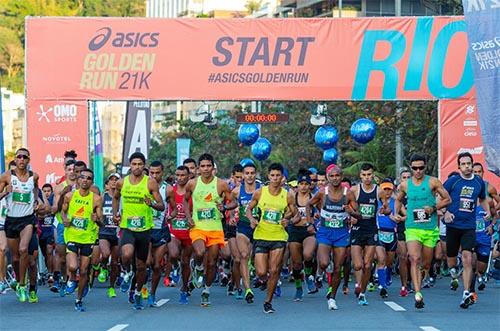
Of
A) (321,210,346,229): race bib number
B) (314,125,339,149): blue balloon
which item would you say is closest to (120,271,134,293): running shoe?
(321,210,346,229): race bib number

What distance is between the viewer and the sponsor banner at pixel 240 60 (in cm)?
2589

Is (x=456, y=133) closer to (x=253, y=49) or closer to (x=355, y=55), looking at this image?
(x=355, y=55)

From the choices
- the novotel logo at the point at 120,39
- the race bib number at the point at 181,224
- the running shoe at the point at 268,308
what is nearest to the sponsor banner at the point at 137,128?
the novotel logo at the point at 120,39

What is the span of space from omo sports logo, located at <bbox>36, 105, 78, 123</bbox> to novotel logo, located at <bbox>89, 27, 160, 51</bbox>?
4.39ft

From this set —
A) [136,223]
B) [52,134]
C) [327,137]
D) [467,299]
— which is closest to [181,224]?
[136,223]

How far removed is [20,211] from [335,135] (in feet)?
43.4

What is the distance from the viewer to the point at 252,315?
54.2ft

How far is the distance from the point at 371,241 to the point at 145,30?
31.4ft

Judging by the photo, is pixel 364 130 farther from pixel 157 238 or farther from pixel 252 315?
pixel 252 315

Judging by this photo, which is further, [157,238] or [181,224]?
[181,224]

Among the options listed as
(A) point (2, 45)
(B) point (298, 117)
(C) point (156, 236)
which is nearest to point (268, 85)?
(C) point (156, 236)

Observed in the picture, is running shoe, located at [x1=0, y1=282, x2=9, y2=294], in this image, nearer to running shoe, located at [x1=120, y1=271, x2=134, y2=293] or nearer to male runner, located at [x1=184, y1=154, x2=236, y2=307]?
running shoe, located at [x1=120, y1=271, x2=134, y2=293]

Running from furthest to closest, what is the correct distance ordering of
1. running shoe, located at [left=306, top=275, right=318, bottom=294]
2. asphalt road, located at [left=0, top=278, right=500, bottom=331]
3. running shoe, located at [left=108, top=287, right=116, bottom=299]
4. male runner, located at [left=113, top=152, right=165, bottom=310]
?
1. running shoe, located at [left=306, top=275, right=318, bottom=294]
2. running shoe, located at [left=108, top=287, right=116, bottom=299]
3. male runner, located at [left=113, top=152, right=165, bottom=310]
4. asphalt road, located at [left=0, top=278, right=500, bottom=331]

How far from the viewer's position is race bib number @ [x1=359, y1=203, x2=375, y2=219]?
18.1 metres
